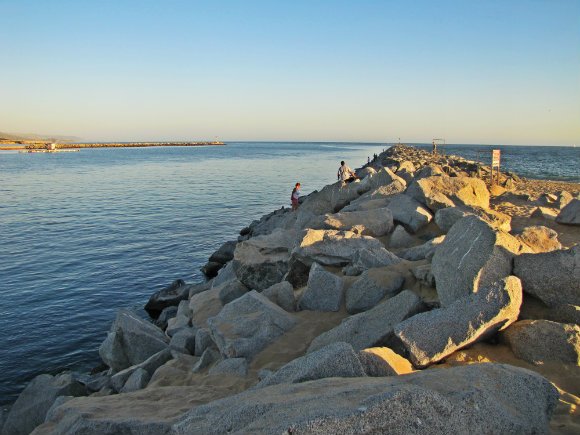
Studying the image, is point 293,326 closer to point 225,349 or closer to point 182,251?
point 225,349

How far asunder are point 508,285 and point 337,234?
16.3ft

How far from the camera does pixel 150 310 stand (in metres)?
14.5

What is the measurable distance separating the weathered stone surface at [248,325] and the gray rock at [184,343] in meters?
1.00

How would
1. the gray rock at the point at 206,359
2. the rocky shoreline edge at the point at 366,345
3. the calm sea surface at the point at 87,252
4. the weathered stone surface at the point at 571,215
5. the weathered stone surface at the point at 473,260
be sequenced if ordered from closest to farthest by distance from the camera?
the rocky shoreline edge at the point at 366,345 < the weathered stone surface at the point at 473,260 < the gray rock at the point at 206,359 < the weathered stone surface at the point at 571,215 < the calm sea surface at the point at 87,252

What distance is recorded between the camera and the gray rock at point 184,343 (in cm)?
898

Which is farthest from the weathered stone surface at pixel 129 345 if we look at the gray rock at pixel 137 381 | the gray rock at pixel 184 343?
the gray rock at pixel 137 381

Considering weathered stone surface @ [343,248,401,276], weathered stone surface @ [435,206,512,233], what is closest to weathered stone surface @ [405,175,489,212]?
weathered stone surface @ [435,206,512,233]

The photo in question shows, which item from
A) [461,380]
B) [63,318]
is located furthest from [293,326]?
[63,318]

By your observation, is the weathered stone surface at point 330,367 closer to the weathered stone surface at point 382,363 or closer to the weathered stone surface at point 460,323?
the weathered stone surface at point 382,363

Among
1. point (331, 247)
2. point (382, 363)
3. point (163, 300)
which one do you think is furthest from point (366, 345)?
point (163, 300)

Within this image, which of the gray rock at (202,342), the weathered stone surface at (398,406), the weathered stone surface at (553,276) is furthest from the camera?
the gray rock at (202,342)

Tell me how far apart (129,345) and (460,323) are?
23.3 feet

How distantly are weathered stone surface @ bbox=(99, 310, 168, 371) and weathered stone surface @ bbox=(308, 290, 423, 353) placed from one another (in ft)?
14.5

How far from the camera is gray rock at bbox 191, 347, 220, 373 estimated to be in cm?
770
